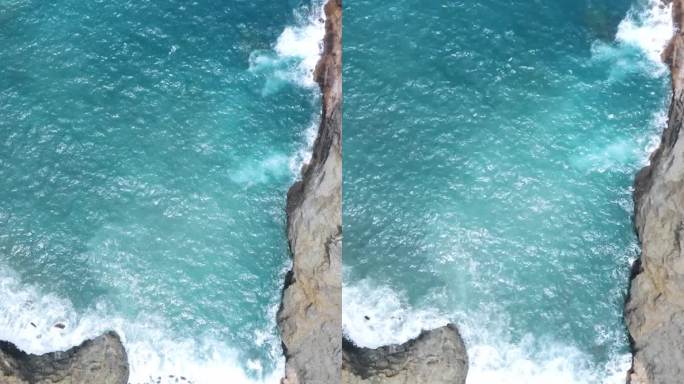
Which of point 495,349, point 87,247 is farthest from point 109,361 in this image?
point 495,349

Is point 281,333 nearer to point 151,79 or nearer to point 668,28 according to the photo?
point 151,79

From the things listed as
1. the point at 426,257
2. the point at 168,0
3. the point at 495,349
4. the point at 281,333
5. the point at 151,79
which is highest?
the point at 168,0

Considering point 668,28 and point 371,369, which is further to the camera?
point 668,28

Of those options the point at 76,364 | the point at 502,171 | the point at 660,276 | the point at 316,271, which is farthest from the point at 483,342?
the point at 76,364

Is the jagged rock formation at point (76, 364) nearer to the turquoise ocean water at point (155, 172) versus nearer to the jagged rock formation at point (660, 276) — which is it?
the turquoise ocean water at point (155, 172)

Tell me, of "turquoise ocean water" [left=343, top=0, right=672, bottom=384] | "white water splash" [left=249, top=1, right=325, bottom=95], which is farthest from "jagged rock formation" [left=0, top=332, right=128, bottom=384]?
"white water splash" [left=249, top=1, right=325, bottom=95]

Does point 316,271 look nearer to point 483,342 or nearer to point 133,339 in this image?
point 483,342

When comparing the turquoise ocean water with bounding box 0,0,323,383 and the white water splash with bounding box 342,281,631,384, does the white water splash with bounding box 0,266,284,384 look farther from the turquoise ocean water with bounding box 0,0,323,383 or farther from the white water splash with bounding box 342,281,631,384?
the white water splash with bounding box 342,281,631,384

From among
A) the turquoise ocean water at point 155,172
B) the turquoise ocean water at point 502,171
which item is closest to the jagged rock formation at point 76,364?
the turquoise ocean water at point 155,172
